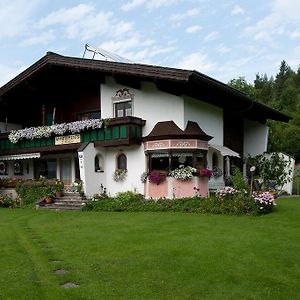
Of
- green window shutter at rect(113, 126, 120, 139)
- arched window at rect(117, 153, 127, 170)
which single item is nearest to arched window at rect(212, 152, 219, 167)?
arched window at rect(117, 153, 127, 170)

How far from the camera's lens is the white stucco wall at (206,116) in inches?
795

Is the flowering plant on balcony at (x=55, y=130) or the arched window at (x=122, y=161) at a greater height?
the flowering plant on balcony at (x=55, y=130)

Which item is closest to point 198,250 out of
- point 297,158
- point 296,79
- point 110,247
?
point 110,247

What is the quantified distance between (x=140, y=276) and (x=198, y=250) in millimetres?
2182

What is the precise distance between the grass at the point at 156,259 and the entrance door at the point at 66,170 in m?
11.0

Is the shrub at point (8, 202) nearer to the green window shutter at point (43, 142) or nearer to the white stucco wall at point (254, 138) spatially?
the green window shutter at point (43, 142)

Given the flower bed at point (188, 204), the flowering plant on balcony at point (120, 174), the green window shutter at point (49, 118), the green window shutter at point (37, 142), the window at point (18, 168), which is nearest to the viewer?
the flower bed at point (188, 204)

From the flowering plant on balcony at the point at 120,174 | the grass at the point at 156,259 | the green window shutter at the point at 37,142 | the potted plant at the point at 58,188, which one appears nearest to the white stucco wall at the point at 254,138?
the flowering plant on balcony at the point at 120,174

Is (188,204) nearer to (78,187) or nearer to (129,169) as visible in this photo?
(129,169)

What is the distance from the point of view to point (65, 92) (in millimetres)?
24891

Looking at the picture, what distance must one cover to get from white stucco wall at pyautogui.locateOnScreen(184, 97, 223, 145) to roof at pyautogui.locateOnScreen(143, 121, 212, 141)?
470 millimetres

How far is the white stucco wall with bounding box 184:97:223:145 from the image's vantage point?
66.3 feet

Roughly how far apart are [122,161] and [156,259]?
13.5 metres

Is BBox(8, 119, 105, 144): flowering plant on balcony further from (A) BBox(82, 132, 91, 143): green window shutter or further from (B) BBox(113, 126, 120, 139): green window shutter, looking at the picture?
(B) BBox(113, 126, 120, 139): green window shutter
